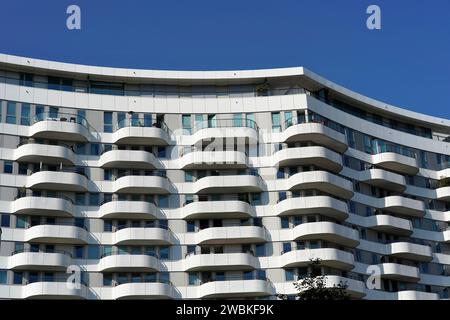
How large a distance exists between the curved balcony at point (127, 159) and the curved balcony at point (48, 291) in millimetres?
12483

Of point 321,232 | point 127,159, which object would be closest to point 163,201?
point 127,159

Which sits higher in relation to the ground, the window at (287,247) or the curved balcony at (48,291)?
the window at (287,247)

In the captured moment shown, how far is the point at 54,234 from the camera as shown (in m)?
67.7

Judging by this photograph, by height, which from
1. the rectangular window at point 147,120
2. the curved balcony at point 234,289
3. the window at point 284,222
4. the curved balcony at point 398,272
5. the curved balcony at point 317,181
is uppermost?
the rectangular window at point 147,120

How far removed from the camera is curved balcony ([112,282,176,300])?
6731 cm

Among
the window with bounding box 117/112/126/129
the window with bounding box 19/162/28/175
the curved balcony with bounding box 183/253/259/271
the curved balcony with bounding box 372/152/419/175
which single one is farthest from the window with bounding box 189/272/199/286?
the curved balcony with bounding box 372/152/419/175

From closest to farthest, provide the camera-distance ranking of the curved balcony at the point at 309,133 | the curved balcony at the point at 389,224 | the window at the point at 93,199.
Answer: the window at the point at 93,199, the curved balcony at the point at 309,133, the curved balcony at the point at 389,224

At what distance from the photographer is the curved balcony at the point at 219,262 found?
6912 cm

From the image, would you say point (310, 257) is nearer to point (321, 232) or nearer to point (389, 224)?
point (321, 232)

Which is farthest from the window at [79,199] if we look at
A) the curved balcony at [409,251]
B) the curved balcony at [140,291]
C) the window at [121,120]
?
the curved balcony at [409,251]

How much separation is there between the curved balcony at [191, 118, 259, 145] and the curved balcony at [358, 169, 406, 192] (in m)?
13.4

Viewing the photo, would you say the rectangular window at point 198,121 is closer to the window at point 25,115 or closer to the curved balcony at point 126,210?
the curved balcony at point 126,210

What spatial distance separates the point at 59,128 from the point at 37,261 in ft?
41.7
